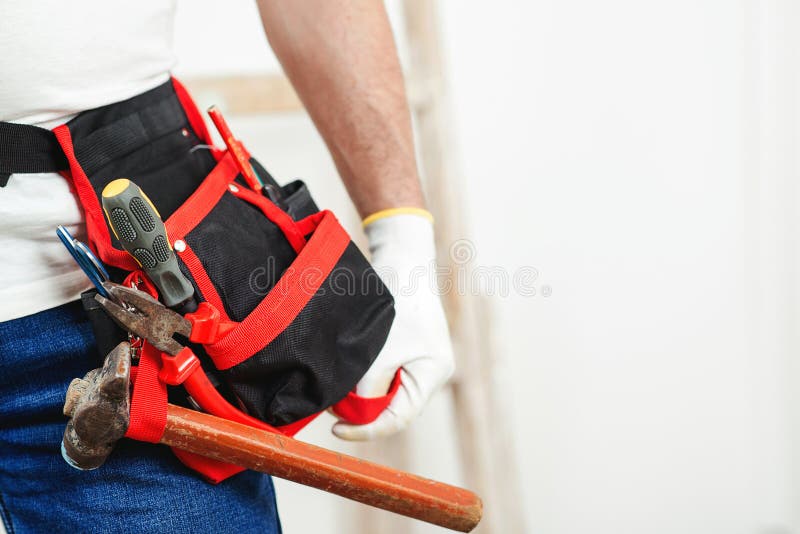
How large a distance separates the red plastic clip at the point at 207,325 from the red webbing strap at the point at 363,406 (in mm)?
221

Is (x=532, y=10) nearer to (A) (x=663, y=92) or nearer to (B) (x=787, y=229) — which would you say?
(A) (x=663, y=92)

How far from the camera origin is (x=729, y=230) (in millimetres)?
1928

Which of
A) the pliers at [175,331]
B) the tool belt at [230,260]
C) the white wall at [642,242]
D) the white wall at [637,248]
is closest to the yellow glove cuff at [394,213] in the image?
the tool belt at [230,260]

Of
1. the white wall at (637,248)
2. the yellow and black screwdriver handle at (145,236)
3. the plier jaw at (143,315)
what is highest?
the yellow and black screwdriver handle at (145,236)

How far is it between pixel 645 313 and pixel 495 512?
700 mm

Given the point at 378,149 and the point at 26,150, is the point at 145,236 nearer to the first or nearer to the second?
the point at 26,150

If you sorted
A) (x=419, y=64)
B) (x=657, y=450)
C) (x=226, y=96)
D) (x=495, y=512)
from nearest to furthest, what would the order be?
1. (x=226, y=96)
2. (x=419, y=64)
3. (x=495, y=512)
4. (x=657, y=450)

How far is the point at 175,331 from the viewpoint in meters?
0.61

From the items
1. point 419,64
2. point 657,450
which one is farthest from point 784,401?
point 419,64

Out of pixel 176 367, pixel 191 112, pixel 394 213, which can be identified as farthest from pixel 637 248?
pixel 176 367

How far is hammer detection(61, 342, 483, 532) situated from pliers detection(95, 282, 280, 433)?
0.05 feet

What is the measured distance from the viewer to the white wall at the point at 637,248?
178 cm

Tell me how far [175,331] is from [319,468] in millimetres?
192

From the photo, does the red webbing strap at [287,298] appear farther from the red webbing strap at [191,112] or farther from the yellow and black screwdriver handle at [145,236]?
the red webbing strap at [191,112]
